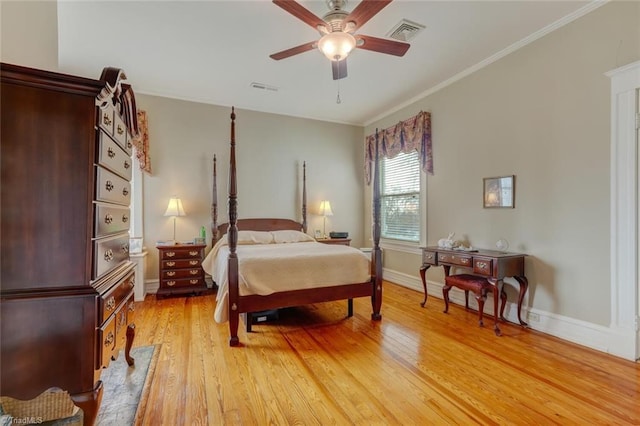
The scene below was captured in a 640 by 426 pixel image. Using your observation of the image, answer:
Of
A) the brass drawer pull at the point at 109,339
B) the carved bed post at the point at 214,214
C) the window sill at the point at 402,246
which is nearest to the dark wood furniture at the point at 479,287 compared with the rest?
the window sill at the point at 402,246

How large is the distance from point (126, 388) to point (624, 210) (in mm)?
3908

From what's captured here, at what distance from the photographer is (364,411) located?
179 cm

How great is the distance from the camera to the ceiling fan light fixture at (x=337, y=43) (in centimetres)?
221

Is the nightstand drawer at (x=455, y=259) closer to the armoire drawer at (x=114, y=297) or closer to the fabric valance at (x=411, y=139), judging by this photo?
the fabric valance at (x=411, y=139)

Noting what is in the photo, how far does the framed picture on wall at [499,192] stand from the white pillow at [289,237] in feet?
8.39

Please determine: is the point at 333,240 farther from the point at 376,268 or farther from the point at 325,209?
the point at 376,268

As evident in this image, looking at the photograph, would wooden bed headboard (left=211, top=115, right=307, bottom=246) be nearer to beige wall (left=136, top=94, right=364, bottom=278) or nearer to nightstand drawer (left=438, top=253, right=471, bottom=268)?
beige wall (left=136, top=94, right=364, bottom=278)

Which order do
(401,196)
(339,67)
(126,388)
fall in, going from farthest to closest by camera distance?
(401,196)
(339,67)
(126,388)

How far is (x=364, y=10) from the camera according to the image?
2027 mm

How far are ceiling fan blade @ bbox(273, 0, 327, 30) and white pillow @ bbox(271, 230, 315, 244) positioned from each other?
3.06 metres

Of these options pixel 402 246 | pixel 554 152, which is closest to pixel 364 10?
pixel 554 152

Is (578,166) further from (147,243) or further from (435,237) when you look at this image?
(147,243)

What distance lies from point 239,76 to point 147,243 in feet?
8.93

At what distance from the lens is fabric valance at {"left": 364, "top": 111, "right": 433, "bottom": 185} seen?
4336 millimetres
